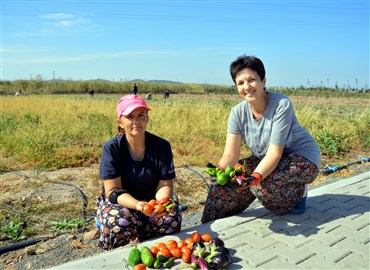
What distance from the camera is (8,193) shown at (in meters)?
4.41

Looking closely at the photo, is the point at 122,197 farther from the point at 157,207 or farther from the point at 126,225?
the point at 157,207

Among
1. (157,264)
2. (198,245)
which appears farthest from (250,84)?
(157,264)

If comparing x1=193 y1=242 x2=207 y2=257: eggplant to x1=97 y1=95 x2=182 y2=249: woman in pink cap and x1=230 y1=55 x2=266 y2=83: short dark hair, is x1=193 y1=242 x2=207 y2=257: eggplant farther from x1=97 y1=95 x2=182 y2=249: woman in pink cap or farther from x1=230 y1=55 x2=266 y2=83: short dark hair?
x1=230 y1=55 x2=266 y2=83: short dark hair

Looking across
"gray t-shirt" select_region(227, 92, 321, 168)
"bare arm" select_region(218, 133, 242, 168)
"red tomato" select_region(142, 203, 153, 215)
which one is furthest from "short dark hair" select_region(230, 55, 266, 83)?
"red tomato" select_region(142, 203, 153, 215)

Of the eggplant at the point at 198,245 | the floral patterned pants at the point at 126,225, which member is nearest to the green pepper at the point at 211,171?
the floral patterned pants at the point at 126,225

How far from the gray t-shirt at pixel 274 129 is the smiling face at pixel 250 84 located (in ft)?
0.62

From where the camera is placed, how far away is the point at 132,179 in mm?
2951

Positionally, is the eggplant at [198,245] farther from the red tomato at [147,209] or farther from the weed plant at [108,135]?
the weed plant at [108,135]

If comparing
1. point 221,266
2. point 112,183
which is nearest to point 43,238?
point 112,183

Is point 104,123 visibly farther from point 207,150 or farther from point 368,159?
point 368,159

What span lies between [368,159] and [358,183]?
6.42 ft

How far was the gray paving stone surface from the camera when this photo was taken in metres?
2.51

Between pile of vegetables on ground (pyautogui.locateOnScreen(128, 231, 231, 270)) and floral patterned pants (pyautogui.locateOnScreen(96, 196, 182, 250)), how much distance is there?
290 mm

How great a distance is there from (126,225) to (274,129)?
1.46 meters
